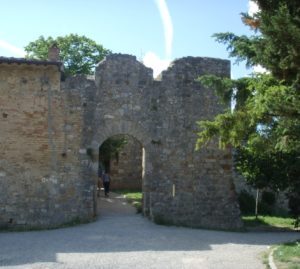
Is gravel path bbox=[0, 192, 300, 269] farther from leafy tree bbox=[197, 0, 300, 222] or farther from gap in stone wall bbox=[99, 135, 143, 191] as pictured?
gap in stone wall bbox=[99, 135, 143, 191]

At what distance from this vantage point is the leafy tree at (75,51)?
27094mm

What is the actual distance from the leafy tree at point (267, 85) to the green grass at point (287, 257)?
2113mm

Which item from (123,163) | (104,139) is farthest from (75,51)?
(104,139)

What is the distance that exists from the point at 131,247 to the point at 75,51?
1847 centimetres

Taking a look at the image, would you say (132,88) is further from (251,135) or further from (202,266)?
(202,266)

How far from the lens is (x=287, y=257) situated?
930 centimetres

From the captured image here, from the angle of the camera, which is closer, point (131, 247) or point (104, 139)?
point (131, 247)

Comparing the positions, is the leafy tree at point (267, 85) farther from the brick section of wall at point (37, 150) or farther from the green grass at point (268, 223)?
the green grass at point (268, 223)

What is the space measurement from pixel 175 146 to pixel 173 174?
2.91ft

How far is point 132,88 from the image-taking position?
14883 millimetres

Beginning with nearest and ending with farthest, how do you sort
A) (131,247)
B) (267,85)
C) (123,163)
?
1. (267,85)
2. (131,247)
3. (123,163)

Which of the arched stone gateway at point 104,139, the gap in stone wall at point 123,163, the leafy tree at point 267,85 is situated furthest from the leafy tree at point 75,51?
the leafy tree at point 267,85

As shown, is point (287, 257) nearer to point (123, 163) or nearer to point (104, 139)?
point (104, 139)

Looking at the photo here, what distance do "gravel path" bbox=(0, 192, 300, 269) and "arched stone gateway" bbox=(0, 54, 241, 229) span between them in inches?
41.0
